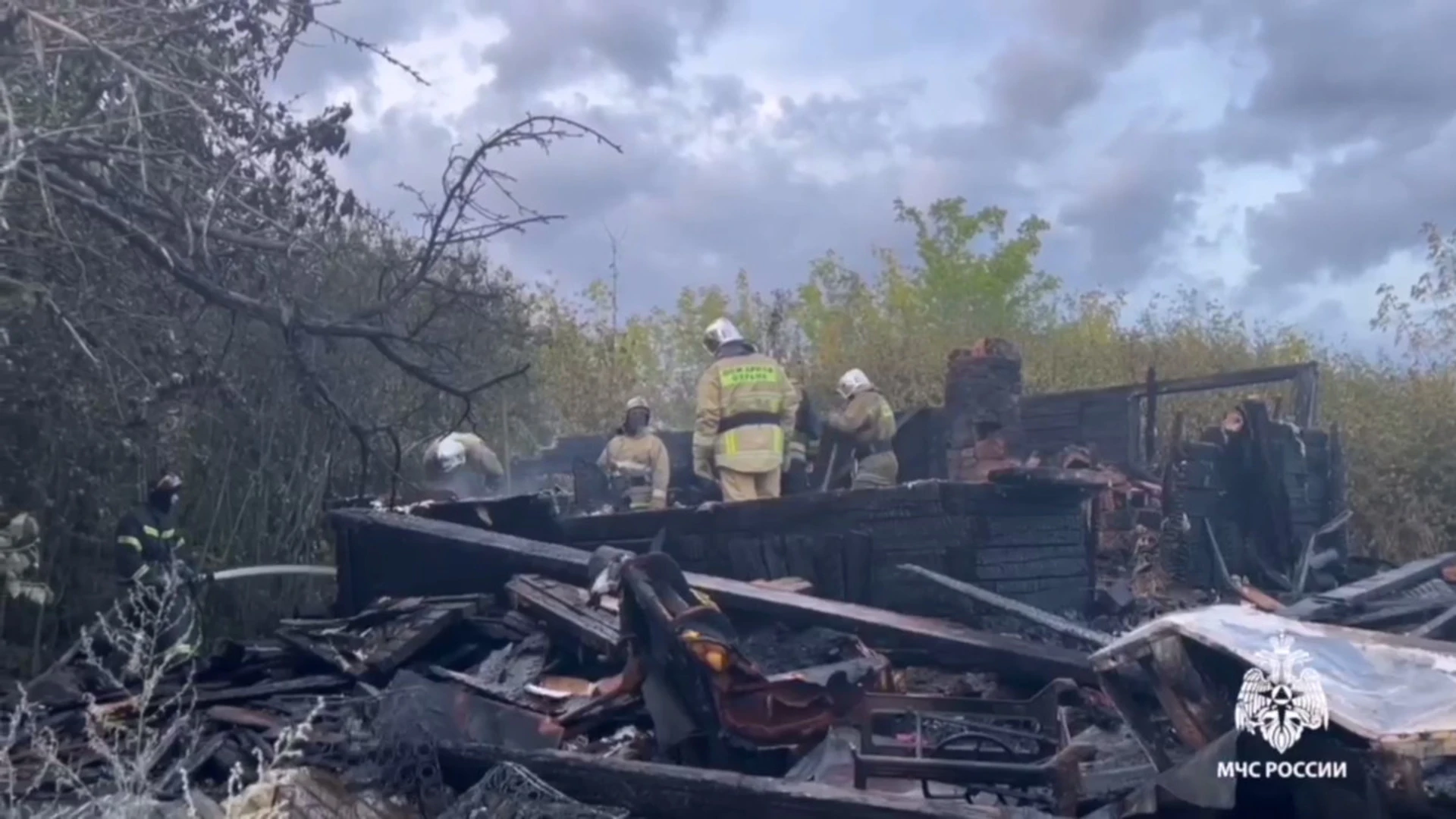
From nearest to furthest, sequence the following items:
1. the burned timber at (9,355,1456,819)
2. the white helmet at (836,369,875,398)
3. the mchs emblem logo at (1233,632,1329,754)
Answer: the mchs emblem logo at (1233,632,1329,754)
the burned timber at (9,355,1456,819)
the white helmet at (836,369,875,398)

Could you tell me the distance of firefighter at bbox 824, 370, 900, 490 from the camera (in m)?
11.4

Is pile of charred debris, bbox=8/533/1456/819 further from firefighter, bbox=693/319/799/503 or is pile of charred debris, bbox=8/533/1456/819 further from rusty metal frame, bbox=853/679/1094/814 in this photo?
firefighter, bbox=693/319/799/503

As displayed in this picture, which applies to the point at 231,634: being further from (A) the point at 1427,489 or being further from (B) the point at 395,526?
(A) the point at 1427,489

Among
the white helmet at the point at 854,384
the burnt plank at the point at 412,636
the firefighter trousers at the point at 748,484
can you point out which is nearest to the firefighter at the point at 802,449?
the white helmet at the point at 854,384

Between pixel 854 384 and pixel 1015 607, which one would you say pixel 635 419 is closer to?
pixel 854 384

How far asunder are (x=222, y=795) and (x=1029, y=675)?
3.96m

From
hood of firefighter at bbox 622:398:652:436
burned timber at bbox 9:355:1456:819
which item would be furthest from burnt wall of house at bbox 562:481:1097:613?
hood of firefighter at bbox 622:398:652:436

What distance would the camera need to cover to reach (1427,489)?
18797mm

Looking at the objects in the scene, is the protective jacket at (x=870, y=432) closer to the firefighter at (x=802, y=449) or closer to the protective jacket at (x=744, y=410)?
the firefighter at (x=802, y=449)

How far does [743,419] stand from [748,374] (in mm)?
340

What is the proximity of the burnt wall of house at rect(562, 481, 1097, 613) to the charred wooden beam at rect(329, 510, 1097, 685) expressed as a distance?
49 cm

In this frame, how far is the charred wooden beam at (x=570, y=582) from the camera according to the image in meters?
7.59

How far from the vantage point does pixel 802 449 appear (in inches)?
478

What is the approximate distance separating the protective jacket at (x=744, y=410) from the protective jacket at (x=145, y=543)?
364cm
